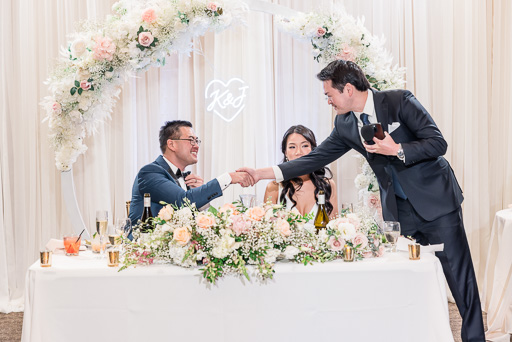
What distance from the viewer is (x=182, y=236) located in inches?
91.7

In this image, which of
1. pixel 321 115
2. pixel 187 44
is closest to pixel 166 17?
pixel 187 44

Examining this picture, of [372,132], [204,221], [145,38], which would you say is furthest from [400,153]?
[145,38]

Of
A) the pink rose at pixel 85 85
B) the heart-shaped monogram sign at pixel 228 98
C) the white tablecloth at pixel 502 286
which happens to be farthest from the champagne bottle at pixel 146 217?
the white tablecloth at pixel 502 286

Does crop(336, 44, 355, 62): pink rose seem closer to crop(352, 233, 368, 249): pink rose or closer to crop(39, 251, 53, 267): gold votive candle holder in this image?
crop(352, 233, 368, 249): pink rose

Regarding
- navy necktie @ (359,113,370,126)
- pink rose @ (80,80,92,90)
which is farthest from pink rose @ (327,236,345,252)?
pink rose @ (80,80,92,90)

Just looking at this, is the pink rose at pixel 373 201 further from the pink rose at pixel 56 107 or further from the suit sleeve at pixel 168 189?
the pink rose at pixel 56 107

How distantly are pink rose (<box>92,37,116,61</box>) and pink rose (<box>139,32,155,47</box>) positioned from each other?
0.18 m

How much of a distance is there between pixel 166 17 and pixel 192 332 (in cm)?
208

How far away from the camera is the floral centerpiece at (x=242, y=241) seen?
2.33 meters

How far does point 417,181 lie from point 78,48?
228cm

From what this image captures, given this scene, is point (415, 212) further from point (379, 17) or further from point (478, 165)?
point (379, 17)

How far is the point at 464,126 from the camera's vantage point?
480 cm

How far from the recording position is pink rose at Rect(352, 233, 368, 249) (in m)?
2.43

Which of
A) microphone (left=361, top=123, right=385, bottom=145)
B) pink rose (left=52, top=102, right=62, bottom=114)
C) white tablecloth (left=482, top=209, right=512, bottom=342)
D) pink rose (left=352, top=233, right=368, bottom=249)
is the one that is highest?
pink rose (left=52, top=102, right=62, bottom=114)
